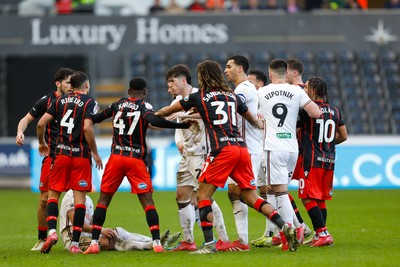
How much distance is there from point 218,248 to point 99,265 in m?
1.81

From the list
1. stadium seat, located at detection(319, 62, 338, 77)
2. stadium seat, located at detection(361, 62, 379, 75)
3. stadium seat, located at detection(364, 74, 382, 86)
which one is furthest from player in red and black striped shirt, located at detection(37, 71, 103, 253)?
stadium seat, located at detection(361, 62, 379, 75)

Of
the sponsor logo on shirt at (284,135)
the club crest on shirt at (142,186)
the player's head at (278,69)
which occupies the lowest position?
the club crest on shirt at (142,186)

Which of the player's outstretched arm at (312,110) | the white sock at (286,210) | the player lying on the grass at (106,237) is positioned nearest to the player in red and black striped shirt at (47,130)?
the player lying on the grass at (106,237)

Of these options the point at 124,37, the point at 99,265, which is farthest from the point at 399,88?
the point at 99,265

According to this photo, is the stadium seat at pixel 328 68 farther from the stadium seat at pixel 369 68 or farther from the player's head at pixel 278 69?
→ the player's head at pixel 278 69

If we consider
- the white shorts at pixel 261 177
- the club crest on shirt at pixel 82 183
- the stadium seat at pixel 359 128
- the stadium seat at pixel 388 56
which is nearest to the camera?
A: the club crest on shirt at pixel 82 183

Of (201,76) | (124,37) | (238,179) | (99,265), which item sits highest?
(124,37)

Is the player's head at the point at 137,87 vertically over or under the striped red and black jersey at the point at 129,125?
over

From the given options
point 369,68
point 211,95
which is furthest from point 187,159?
point 369,68

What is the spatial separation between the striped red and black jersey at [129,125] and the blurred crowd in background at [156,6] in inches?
618

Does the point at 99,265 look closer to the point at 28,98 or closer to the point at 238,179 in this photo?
the point at 238,179

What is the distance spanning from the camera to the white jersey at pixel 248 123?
12148mm

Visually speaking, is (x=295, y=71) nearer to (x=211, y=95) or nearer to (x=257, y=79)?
(x=257, y=79)

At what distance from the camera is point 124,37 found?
27391 mm
